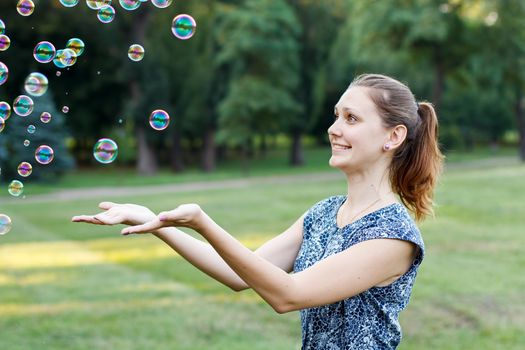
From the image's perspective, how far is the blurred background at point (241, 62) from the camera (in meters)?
28.9

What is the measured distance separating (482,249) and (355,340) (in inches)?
316

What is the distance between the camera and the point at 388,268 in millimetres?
2375

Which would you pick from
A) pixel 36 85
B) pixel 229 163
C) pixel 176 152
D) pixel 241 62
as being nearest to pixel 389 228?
pixel 36 85

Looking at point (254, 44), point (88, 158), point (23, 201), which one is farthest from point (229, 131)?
point (23, 201)

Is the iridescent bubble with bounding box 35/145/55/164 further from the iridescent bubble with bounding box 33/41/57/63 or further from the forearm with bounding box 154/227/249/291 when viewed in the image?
the forearm with bounding box 154/227/249/291

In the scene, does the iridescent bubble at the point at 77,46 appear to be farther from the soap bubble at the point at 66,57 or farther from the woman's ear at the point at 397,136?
the woman's ear at the point at 397,136

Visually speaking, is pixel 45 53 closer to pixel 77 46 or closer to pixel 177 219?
pixel 77 46

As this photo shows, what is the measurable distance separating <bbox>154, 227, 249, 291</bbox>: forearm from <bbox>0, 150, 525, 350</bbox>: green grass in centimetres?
321

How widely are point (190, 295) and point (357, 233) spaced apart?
18.0ft

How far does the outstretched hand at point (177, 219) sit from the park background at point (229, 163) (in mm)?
3885

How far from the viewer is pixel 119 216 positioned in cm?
232

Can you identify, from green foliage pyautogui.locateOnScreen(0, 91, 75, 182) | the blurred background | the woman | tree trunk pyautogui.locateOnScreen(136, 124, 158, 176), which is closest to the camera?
the woman

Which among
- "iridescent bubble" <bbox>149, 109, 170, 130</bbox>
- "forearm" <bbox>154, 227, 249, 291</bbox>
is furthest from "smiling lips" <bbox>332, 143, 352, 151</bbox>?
"iridescent bubble" <bbox>149, 109, 170, 130</bbox>

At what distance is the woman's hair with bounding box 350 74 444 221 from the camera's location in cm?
252
